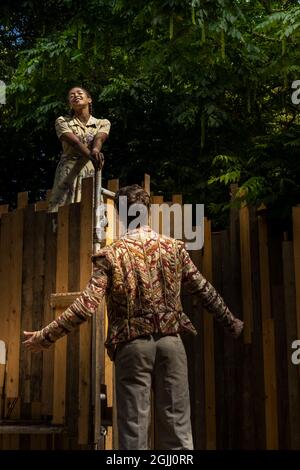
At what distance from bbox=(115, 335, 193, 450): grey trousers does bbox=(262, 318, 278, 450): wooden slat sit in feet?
5.27

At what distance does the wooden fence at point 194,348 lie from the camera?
470 centimetres

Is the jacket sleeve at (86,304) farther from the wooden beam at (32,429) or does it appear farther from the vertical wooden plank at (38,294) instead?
the vertical wooden plank at (38,294)

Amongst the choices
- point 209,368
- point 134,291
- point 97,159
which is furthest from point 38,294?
point 134,291

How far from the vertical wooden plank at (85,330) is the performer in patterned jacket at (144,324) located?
43.0 inches

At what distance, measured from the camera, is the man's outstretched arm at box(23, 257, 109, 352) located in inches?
138

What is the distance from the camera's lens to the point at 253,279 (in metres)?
5.07

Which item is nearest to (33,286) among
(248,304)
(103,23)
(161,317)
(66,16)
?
(248,304)

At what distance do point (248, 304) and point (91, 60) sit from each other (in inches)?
199

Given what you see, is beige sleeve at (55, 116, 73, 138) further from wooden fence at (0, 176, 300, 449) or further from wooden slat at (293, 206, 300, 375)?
wooden slat at (293, 206, 300, 375)

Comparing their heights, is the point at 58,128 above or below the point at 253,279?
above

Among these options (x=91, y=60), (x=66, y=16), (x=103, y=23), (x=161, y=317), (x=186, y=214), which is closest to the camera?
(x=161, y=317)

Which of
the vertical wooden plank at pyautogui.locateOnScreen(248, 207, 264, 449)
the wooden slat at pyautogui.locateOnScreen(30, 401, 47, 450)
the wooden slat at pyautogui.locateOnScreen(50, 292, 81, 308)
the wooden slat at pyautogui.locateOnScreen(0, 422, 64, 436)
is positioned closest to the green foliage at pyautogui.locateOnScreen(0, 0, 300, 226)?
the vertical wooden plank at pyautogui.locateOnScreen(248, 207, 264, 449)

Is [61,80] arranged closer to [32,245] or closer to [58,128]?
[58,128]

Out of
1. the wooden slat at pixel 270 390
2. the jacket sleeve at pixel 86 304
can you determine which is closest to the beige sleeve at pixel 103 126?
the wooden slat at pixel 270 390
